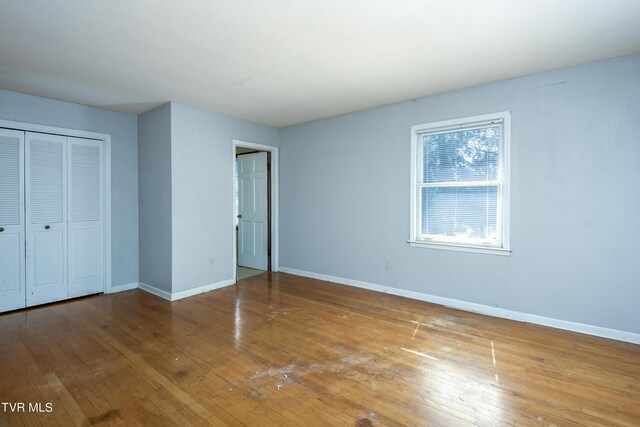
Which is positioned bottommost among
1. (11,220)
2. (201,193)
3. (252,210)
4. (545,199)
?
(11,220)

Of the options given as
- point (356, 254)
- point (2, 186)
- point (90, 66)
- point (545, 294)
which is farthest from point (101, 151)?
point (545, 294)

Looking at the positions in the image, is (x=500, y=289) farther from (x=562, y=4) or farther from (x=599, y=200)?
(x=562, y=4)

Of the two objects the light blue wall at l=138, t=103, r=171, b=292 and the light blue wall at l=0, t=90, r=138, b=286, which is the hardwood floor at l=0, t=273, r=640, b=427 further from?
the light blue wall at l=0, t=90, r=138, b=286

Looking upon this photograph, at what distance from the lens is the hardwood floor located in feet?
6.63

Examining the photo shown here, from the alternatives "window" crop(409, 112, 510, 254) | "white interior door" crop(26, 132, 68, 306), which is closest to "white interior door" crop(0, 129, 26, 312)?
"white interior door" crop(26, 132, 68, 306)

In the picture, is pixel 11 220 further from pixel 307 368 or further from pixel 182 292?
pixel 307 368

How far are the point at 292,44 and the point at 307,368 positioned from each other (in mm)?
2641

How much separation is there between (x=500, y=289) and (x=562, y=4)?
2.72 m

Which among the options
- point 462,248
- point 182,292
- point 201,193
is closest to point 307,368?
point 462,248

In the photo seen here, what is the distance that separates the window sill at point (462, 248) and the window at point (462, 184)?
0.01m

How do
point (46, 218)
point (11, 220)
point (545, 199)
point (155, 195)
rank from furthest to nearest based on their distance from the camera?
point (155, 195)
point (46, 218)
point (11, 220)
point (545, 199)

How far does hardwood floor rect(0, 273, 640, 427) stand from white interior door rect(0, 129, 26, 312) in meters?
0.29

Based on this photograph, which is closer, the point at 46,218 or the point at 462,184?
the point at 462,184

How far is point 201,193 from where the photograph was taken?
4.66 metres
